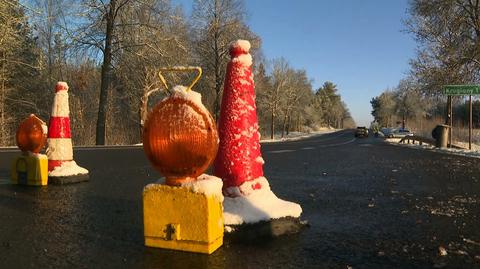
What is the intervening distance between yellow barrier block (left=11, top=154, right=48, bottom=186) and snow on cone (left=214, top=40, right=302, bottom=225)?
386 cm

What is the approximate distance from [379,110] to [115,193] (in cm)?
12180

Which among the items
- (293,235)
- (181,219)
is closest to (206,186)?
(181,219)

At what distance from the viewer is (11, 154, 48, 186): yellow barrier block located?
7.09 m

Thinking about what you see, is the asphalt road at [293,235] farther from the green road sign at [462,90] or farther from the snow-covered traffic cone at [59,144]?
the green road sign at [462,90]

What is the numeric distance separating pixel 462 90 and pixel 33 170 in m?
18.5

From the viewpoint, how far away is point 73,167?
771 centimetres

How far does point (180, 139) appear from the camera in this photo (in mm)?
3494

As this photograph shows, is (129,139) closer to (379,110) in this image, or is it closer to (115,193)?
(115,193)

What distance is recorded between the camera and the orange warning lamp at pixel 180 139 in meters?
3.50

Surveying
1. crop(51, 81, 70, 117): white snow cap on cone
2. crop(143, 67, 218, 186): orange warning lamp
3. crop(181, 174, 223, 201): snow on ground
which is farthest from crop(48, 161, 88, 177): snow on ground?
crop(181, 174, 223, 201): snow on ground

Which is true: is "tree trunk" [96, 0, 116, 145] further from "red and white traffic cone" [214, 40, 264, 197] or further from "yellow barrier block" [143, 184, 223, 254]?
"yellow barrier block" [143, 184, 223, 254]

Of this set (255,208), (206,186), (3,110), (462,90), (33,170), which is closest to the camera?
(206,186)

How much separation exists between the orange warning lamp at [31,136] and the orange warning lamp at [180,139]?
14.3 ft

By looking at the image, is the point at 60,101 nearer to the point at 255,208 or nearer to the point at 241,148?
the point at 241,148
